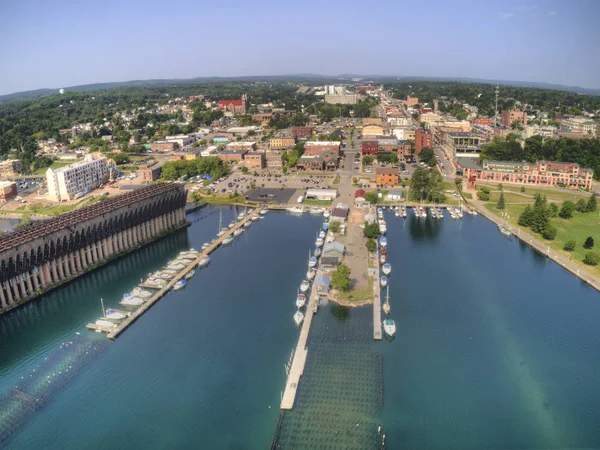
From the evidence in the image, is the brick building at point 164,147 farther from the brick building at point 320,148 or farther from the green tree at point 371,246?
the green tree at point 371,246

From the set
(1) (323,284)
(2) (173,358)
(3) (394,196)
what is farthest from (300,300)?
(3) (394,196)

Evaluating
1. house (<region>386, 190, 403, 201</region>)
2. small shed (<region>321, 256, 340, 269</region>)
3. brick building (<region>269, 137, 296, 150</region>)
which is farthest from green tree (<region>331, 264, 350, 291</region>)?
brick building (<region>269, 137, 296, 150</region>)

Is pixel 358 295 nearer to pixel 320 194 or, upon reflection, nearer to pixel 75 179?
pixel 320 194

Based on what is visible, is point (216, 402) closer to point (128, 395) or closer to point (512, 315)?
point (128, 395)

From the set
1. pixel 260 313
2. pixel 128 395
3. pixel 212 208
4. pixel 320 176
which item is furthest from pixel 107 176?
pixel 128 395

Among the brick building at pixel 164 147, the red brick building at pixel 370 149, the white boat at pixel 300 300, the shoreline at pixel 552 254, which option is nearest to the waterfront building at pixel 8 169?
the brick building at pixel 164 147
